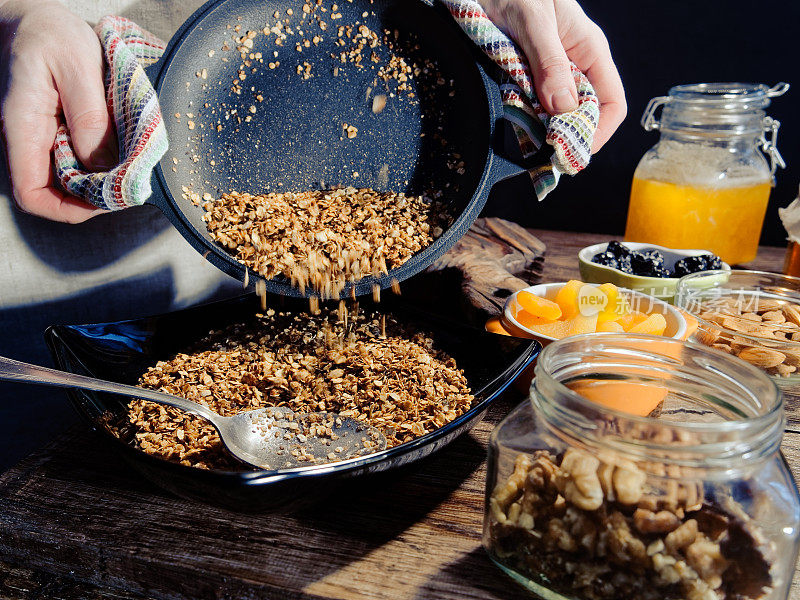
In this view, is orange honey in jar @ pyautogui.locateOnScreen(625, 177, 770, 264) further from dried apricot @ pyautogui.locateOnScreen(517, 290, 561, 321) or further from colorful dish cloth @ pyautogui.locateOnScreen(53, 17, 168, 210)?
colorful dish cloth @ pyautogui.locateOnScreen(53, 17, 168, 210)

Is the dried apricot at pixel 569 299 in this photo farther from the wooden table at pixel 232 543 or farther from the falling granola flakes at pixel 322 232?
the wooden table at pixel 232 543

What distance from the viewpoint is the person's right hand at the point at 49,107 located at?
0.93m

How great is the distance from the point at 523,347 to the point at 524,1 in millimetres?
588

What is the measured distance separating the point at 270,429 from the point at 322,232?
0.37 m

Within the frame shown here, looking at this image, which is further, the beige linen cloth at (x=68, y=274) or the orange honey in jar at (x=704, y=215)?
the orange honey in jar at (x=704, y=215)

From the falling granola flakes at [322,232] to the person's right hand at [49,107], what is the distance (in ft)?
0.67

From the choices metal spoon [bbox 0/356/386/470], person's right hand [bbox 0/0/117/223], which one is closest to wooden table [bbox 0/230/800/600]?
metal spoon [bbox 0/356/386/470]

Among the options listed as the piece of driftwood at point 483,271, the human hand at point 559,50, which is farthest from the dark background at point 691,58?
the human hand at point 559,50

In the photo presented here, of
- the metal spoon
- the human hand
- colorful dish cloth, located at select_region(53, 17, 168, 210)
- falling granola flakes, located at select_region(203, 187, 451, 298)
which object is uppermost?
the human hand

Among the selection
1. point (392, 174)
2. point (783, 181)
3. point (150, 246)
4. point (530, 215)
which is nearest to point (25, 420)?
point (150, 246)

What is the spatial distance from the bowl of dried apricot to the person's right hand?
2.37ft

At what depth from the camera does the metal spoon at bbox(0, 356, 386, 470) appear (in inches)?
28.0

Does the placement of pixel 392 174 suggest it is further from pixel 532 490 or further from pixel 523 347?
pixel 532 490

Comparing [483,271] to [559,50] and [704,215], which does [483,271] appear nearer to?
[559,50]
